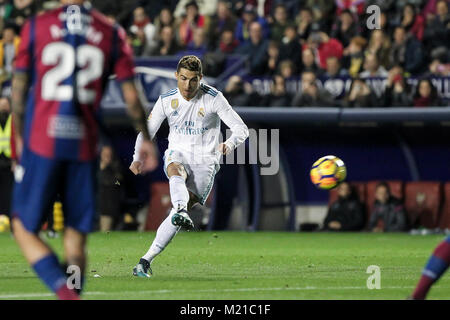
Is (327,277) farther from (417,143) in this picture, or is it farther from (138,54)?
(138,54)

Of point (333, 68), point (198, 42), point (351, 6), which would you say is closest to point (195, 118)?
point (333, 68)

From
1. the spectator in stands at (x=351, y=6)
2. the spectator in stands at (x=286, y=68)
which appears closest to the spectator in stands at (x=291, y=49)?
the spectator in stands at (x=286, y=68)

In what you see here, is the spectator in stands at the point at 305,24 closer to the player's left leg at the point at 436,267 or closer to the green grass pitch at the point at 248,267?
the green grass pitch at the point at 248,267

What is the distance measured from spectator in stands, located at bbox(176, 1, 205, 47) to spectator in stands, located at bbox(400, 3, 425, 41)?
160 inches

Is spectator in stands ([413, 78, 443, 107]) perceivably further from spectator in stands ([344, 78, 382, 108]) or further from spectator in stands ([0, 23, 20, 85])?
spectator in stands ([0, 23, 20, 85])

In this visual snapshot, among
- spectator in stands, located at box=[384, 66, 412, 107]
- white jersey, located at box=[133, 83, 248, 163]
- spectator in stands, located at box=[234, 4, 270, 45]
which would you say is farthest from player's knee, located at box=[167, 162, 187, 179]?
spectator in stands, located at box=[234, 4, 270, 45]

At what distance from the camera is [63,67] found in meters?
7.05

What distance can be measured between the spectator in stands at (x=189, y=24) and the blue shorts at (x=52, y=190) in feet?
52.2

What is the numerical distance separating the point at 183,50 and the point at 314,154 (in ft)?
10.6

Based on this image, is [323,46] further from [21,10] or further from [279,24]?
[21,10]

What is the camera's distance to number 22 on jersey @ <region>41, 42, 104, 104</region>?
7.04 metres

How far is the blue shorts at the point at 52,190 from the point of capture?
7.04m

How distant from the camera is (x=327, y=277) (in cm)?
1104
